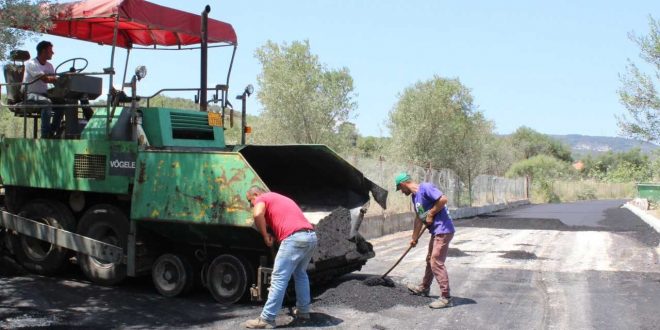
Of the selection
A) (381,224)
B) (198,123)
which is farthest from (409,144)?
(198,123)

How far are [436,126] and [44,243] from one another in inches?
709

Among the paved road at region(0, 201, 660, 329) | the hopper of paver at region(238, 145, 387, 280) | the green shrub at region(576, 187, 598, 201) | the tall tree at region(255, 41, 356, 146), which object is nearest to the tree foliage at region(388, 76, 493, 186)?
the tall tree at region(255, 41, 356, 146)

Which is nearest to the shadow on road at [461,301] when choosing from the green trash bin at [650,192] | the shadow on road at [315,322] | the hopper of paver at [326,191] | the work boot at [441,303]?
the work boot at [441,303]

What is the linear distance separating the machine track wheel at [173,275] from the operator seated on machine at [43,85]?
2.41m

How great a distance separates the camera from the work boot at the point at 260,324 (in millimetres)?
6266

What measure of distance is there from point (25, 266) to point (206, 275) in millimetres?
3070

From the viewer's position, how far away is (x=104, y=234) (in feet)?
27.1

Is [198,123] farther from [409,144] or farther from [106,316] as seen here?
[409,144]

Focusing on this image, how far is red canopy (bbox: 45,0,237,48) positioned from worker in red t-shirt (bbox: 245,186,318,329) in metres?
2.93

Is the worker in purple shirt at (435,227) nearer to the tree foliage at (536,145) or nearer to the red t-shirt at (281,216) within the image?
the red t-shirt at (281,216)

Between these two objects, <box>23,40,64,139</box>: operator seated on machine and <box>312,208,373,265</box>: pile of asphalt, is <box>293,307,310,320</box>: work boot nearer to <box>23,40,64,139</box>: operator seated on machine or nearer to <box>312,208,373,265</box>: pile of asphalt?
<box>312,208,373,265</box>: pile of asphalt

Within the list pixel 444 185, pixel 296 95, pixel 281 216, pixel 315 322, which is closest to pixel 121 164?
pixel 281 216

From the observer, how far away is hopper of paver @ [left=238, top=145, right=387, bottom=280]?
25.4ft

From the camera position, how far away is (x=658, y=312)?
23.2 feet
